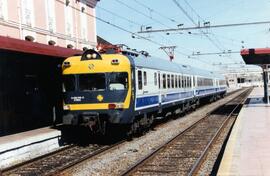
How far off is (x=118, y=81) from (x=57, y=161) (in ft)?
11.3

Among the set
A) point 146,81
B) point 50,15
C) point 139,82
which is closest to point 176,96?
point 146,81

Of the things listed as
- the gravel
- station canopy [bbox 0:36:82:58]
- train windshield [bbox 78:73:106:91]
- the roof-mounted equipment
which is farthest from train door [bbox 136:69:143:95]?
station canopy [bbox 0:36:82:58]

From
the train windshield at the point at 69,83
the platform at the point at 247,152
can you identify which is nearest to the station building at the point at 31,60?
the train windshield at the point at 69,83

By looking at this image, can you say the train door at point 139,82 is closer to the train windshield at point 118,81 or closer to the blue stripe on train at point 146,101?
the blue stripe on train at point 146,101

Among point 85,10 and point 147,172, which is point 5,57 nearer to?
point 147,172

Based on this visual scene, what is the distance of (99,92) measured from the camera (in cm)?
1431

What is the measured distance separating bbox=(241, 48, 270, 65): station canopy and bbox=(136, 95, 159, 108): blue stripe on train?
30.5 feet

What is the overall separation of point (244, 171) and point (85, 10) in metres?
19.5

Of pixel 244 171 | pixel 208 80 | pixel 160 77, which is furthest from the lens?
pixel 208 80

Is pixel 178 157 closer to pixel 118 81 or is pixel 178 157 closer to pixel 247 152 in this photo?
pixel 247 152

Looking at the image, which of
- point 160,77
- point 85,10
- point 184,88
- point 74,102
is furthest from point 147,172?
point 85,10

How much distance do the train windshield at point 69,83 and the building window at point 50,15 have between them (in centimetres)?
728

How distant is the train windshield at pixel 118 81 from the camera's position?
1426 cm

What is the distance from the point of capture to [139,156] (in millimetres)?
12305
